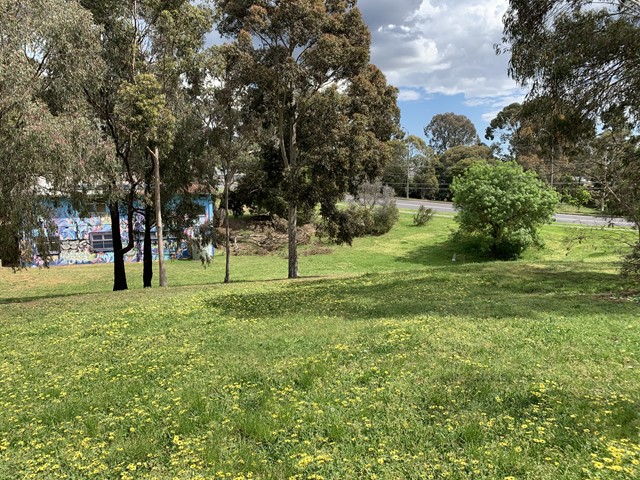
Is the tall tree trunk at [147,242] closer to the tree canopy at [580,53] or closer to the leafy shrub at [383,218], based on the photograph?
the tree canopy at [580,53]

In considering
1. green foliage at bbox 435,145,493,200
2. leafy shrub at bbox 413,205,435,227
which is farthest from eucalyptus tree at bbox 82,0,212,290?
green foliage at bbox 435,145,493,200

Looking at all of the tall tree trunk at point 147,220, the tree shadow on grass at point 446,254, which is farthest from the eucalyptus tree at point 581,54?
the tree shadow on grass at point 446,254

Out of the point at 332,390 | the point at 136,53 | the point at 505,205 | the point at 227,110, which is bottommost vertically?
the point at 332,390

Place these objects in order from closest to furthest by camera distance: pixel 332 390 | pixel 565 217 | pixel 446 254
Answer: pixel 332 390 < pixel 446 254 < pixel 565 217

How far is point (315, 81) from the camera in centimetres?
2114

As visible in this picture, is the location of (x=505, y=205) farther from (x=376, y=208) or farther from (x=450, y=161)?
(x=450, y=161)

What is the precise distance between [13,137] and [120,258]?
10.4 m

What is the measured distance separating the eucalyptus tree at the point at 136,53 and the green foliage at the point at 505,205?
20926mm

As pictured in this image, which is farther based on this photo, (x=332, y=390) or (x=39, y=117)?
(x=39, y=117)

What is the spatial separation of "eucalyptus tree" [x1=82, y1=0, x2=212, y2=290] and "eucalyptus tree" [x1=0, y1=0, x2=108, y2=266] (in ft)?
11.5

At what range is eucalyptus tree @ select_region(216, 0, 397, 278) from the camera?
758 inches

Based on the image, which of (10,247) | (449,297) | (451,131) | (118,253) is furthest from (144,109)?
(451,131)

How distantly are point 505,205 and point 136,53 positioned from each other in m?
24.1

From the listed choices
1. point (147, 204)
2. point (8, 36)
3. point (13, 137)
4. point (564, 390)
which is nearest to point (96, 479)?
point (564, 390)
